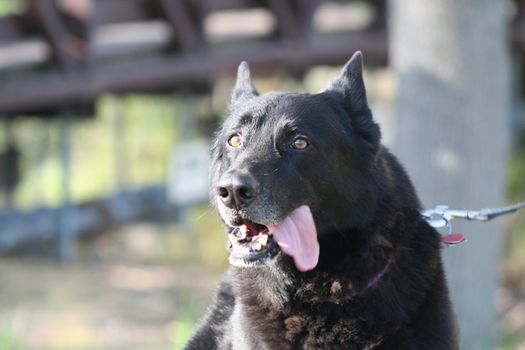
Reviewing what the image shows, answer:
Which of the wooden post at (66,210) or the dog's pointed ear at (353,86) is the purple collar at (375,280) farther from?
the wooden post at (66,210)

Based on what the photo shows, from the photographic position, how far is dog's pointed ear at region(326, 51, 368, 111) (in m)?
3.79

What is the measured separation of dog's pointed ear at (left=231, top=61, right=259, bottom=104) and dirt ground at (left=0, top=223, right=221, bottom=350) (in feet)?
6.93

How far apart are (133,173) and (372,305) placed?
1047cm

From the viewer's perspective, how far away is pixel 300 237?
3488 mm

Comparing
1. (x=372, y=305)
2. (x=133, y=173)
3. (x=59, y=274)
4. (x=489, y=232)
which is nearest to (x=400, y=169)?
(x=372, y=305)

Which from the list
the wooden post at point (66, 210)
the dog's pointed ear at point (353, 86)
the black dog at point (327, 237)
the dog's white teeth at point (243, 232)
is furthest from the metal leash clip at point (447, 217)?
the wooden post at point (66, 210)

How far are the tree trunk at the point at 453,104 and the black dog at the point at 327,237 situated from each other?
268cm

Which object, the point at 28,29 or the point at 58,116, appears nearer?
the point at 28,29

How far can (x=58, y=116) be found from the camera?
10.4 metres

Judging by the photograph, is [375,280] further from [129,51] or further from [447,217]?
[129,51]

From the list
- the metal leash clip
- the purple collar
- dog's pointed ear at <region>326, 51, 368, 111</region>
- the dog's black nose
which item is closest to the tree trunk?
Result: the metal leash clip

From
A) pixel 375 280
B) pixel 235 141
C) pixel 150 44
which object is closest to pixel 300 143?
pixel 235 141

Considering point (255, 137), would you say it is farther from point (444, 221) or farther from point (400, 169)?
point (444, 221)

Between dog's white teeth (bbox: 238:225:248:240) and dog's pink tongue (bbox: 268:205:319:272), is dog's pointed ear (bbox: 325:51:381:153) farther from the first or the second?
dog's white teeth (bbox: 238:225:248:240)
